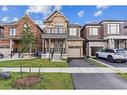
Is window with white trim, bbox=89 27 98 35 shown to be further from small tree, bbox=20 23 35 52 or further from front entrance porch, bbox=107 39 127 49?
small tree, bbox=20 23 35 52

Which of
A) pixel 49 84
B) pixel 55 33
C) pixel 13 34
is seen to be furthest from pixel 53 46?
pixel 49 84

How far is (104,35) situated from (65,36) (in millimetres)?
6812

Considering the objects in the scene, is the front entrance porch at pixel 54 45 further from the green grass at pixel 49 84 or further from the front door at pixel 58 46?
the green grass at pixel 49 84

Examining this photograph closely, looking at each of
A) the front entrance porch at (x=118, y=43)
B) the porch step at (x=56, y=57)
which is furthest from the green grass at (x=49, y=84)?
the front entrance porch at (x=118, y=43)

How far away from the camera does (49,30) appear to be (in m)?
32.8

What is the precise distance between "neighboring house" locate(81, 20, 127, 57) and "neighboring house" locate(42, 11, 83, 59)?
1468 millimetres

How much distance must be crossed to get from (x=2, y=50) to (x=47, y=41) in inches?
279

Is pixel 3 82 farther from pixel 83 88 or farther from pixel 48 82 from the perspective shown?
pixel 83 88

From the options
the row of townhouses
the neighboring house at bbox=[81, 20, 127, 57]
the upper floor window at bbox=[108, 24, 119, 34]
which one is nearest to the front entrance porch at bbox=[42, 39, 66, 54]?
the row of townhouses

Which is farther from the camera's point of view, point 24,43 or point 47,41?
point 47,41

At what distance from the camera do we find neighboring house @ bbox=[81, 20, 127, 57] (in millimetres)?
32966
